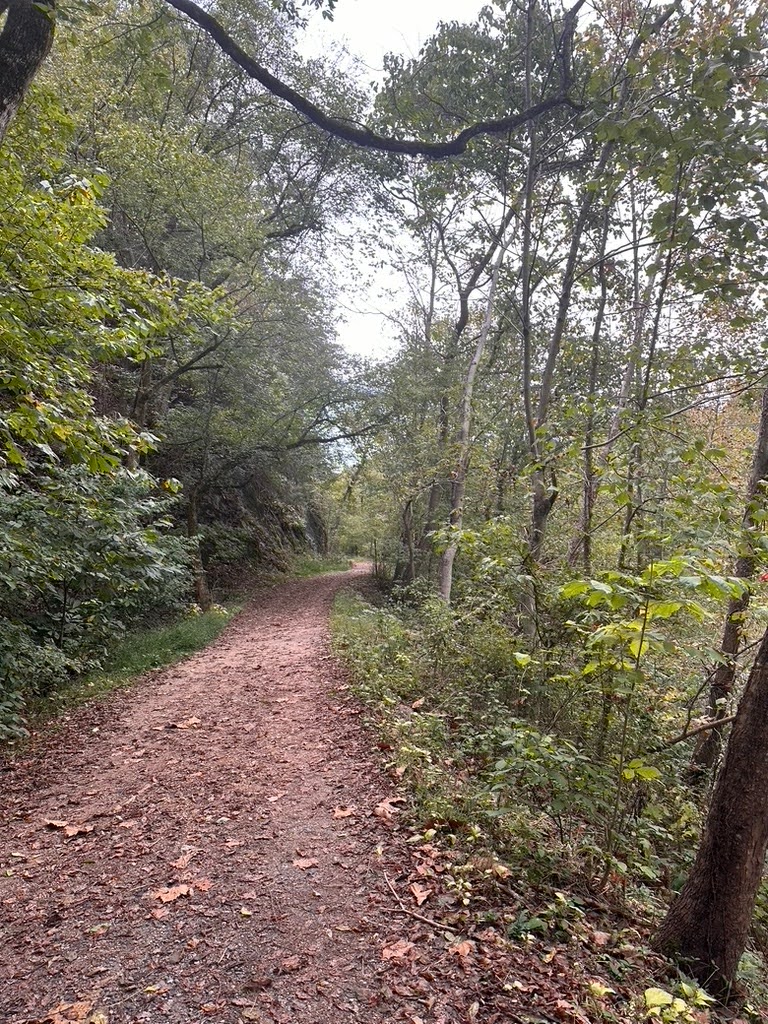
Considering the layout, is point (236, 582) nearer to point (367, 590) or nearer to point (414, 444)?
point (367, 590)

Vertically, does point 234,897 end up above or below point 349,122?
below

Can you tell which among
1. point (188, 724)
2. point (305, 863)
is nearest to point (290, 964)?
point (305, 863)

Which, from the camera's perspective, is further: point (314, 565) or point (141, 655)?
point (314, 565)

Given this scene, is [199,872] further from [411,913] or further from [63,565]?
[63,565]

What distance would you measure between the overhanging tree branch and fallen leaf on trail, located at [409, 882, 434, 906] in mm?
6200

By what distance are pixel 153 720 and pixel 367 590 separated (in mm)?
14405

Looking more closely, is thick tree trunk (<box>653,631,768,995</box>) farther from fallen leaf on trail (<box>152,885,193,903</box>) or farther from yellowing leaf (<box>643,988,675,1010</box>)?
fallen leaf on trail (<box>152,885,193,903</box>)

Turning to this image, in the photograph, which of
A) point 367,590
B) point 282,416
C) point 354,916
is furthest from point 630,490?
point 367,590

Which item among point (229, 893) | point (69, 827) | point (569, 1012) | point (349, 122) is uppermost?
point (349, 122)

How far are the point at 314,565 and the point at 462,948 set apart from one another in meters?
21.8

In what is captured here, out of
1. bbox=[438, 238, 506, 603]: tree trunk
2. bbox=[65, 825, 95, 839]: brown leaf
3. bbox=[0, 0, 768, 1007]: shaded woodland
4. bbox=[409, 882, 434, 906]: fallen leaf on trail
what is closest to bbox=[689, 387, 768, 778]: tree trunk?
bbox=[0, 0, 768, 1007]: shaded woodland

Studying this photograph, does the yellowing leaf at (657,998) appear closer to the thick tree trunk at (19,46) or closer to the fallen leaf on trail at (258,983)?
the fallen leaf on trail at (258,983)

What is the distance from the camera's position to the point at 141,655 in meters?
9.07

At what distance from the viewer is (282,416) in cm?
1608
